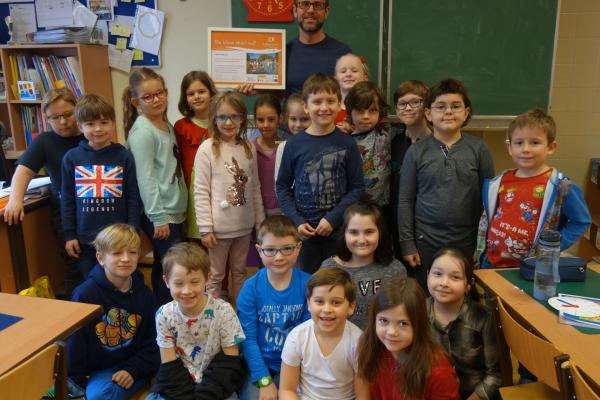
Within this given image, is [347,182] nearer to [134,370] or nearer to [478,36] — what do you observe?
[134,370]

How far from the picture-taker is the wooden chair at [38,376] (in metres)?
1.11

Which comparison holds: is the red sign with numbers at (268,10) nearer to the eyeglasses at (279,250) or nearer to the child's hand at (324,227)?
the child's hand at (324,227)

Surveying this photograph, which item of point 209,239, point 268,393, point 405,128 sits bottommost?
point 268,393

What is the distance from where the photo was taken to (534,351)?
128 cm

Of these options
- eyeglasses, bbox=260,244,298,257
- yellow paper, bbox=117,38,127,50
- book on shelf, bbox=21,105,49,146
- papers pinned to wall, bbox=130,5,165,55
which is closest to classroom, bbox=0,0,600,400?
eyeglasses, bbox=260,244,298,257

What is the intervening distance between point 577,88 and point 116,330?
136 inches

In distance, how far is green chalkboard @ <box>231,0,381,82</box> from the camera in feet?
10.2

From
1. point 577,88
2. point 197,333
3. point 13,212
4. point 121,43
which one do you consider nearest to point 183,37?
point 121,43

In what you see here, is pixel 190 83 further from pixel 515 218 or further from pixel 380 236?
pixel 515 218

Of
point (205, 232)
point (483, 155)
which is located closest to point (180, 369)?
point (205, 232)

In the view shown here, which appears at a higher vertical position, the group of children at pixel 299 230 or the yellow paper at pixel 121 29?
the yellow paper at pixel 121 29

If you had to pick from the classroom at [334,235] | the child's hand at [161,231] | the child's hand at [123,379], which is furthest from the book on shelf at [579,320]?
the child's hand at [161,231]

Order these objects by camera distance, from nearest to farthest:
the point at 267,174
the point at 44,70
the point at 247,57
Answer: the point at 267,174, the point at 247,57, the point at 44,70

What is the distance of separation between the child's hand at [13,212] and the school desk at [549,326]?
7.35 ft
